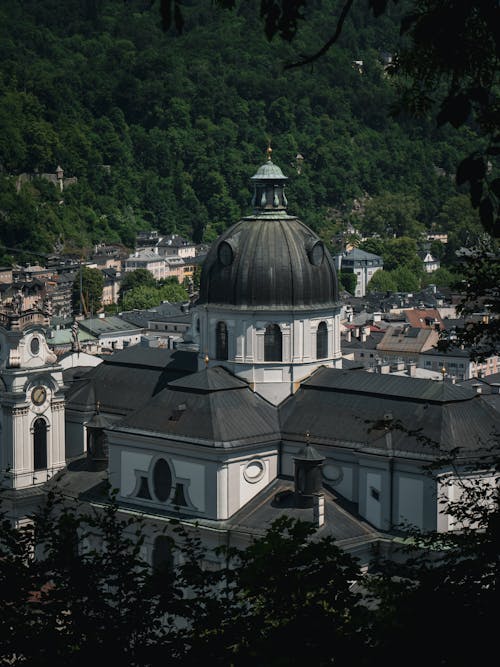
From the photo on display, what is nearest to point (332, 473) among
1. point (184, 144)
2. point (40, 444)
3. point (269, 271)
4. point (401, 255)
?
point (269, 271)

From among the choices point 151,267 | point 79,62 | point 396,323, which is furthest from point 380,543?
point 79,62

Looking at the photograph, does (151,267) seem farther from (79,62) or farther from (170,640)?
(170,640)

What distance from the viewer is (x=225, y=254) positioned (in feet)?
142

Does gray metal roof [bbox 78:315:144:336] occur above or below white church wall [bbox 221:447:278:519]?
below

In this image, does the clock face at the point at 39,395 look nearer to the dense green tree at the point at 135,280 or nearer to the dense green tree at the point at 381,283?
the dense green tree at the point at 135,280

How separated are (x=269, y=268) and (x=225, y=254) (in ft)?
4.63

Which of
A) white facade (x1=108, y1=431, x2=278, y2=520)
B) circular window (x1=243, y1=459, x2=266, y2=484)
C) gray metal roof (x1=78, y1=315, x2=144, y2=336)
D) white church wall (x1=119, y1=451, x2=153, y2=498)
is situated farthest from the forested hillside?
circular window (x1=243, y1=459, x2=266, y2=484)

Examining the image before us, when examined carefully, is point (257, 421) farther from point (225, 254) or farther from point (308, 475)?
point (225, 254)

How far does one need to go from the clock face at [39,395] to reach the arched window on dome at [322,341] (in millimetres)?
8531

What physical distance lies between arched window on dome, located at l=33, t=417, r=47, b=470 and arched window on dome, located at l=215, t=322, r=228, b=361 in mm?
6418

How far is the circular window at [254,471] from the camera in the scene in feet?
132

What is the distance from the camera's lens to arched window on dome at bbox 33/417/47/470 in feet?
152

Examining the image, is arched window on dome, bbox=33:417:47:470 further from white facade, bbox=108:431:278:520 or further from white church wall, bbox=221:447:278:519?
white church wall, bbox=221:447:278:519

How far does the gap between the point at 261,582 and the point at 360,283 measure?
118422 millimetres
